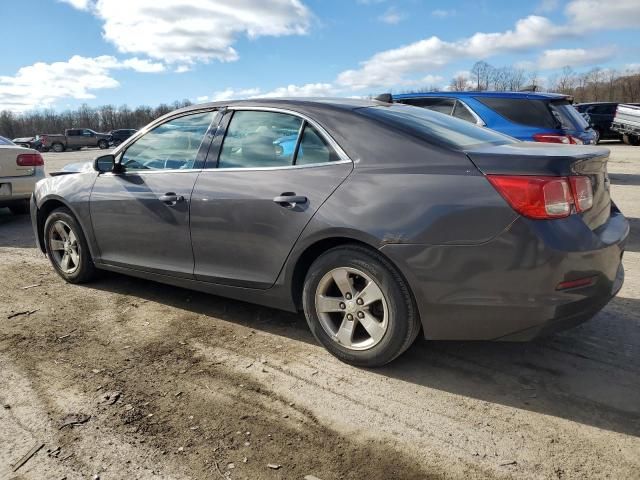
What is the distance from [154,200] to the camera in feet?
12.6

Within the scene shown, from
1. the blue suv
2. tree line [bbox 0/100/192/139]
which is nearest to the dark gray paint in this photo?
the blue suv

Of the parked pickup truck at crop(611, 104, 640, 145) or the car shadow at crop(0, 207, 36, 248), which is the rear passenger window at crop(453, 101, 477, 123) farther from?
the parked pickup truck at crop(611, 104, 640, 145)

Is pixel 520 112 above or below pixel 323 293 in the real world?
above

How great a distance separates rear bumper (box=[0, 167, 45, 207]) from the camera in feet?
25.6

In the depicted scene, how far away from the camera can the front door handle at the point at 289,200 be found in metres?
3.10

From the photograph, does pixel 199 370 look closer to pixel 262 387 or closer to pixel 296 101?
pixel 262 387

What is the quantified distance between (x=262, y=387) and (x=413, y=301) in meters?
0.99

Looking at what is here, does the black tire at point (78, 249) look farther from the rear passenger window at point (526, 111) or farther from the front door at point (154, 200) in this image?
the rear passenger window at point (526, 111)

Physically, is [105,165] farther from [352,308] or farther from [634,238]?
[634,238]

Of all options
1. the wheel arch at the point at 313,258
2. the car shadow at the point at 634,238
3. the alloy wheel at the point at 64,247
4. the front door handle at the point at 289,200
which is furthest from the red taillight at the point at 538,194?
the alloy wheel at the point at 64,247

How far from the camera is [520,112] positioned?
7.26m

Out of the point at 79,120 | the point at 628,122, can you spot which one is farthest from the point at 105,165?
the point at 79,120

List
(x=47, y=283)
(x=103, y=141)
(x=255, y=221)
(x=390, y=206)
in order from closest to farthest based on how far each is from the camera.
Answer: (x=390, y=206), (x=255, y=221), (x=47, y=283), (x=103, y=141)

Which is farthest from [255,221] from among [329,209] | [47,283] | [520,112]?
[520,112]
